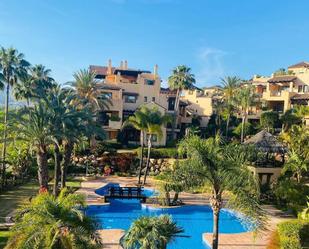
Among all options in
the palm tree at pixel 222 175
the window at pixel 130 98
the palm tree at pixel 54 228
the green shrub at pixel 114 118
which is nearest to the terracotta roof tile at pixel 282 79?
the window at pixel 130 98

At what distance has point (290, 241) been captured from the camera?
17422 mm

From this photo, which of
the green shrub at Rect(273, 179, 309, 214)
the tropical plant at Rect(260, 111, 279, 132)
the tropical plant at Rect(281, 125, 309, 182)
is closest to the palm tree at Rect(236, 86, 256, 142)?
the tropical plant at Rect(260, 111, 279, 132)

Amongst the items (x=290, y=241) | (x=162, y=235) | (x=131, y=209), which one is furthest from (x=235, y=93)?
(x=162, y=235)

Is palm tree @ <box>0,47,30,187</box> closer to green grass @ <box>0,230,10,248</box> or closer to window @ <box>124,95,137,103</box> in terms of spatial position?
green grass @ <box>0,230,10,248</box>

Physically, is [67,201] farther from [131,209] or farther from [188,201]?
[188,201]

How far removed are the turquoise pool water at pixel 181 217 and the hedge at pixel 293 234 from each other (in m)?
3.17

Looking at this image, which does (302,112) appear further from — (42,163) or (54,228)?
(54,228)

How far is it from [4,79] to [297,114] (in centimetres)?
4184

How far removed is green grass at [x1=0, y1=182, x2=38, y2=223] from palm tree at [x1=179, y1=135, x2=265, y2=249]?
1372 centimetres

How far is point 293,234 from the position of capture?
58.6ft

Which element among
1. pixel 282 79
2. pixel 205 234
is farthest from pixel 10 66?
pixel 282 79

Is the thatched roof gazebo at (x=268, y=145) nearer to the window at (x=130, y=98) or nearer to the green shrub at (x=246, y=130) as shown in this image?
the green shrub at (x=246, y=130)

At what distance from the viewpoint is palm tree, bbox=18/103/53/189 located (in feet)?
81.5

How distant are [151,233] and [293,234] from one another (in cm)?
848
